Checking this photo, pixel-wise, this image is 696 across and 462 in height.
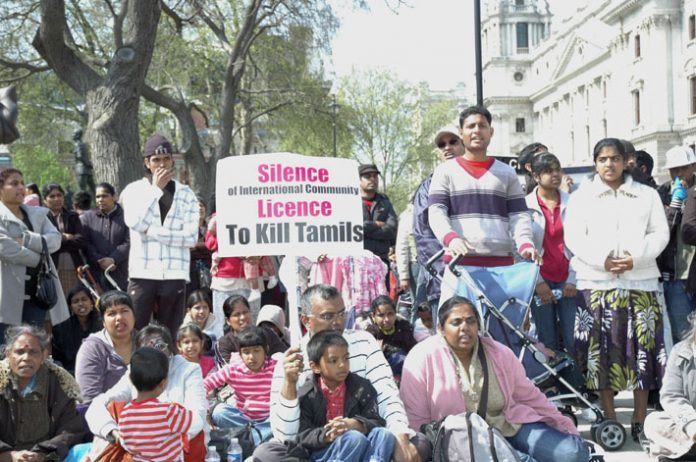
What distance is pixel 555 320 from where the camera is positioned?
27.9 feet

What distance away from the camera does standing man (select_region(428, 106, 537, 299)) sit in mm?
7098

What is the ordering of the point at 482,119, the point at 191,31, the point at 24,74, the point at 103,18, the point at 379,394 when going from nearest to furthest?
the point at 379,394
the point at 482,119
the point at 24,74
the point at 103,18
the point at 191,31

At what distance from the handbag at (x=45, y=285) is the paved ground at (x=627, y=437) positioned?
434 centimetres

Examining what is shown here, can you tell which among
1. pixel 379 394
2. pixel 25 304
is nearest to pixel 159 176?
pixel 25 304

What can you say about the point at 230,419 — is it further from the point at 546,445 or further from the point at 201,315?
the point at 201,315

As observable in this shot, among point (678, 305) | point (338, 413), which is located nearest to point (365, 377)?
point (338, 413)

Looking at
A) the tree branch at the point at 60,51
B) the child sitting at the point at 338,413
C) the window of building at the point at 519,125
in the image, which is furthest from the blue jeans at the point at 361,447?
the window of building at the point at 519,125

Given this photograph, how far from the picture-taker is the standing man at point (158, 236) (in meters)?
8.63

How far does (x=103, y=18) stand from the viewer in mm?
Result: 28203

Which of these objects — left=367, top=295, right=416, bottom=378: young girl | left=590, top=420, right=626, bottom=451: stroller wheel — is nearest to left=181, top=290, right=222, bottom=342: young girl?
left=367, top=295, right=416, bottom=378: young girl

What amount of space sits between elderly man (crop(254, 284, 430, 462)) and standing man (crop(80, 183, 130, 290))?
152 inches

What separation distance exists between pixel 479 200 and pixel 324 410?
6.42 ft

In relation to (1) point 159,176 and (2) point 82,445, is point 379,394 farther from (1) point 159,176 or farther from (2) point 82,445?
(1) point 159,176

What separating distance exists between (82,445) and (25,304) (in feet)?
8.47
